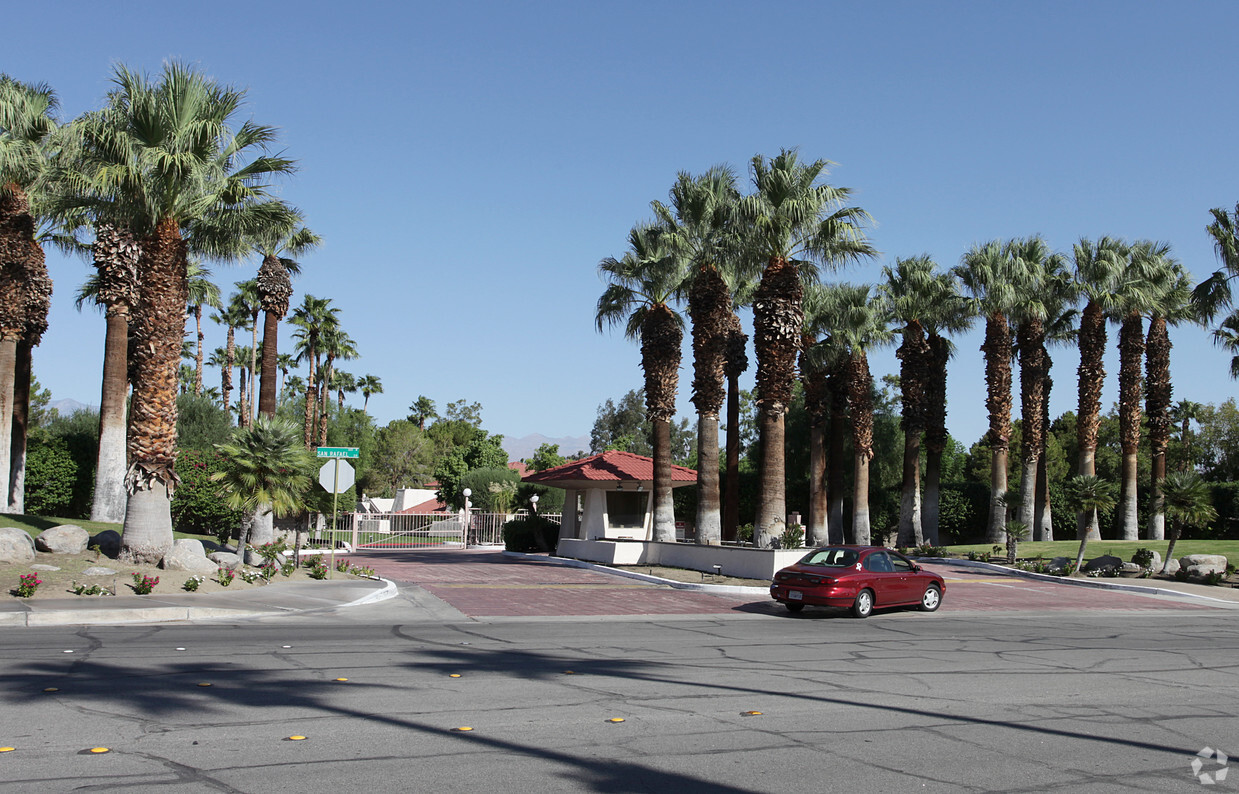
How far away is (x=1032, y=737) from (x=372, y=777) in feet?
17.5

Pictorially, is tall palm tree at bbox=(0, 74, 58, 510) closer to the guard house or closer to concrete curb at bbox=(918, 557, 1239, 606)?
the guard house

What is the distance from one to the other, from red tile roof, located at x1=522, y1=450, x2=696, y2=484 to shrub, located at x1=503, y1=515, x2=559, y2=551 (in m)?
2.11

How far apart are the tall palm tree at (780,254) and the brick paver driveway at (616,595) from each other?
18.8 ft

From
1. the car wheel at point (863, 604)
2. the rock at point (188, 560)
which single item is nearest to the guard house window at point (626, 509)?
the rock at point (188, 560)

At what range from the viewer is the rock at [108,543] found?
20.7 meters

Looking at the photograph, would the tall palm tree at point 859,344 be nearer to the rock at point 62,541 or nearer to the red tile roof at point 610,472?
the red tile roof at point 610,472

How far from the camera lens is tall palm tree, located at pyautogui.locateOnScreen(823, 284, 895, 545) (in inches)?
1545

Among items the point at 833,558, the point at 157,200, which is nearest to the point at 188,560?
the point at 157,200

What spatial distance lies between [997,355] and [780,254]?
1795 cm

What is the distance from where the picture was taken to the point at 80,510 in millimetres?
34438

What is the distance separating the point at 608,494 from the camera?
36.4 metres

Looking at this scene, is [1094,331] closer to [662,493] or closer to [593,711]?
[662,493]

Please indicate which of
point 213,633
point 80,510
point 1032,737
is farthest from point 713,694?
point 80,510

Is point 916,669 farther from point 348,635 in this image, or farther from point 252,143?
point 252,143
